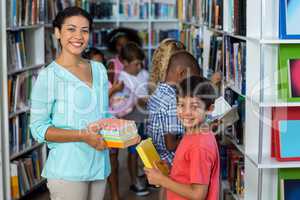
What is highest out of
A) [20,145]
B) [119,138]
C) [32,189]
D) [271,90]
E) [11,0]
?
[11,0]

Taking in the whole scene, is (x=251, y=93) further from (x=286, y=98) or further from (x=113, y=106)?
(x=113, y=106)

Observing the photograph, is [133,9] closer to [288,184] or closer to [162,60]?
[162,60]

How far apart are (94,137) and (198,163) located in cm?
52

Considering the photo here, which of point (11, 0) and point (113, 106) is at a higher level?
point (11, 0)

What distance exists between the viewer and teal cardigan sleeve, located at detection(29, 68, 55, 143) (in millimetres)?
2451

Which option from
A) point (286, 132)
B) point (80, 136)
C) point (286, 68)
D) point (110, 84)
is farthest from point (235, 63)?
point (110, 84)

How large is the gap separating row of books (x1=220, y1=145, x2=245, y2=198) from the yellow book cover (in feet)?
2.80

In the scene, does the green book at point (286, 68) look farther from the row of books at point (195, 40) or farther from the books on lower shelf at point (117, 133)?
the row of books at point (195, 40)

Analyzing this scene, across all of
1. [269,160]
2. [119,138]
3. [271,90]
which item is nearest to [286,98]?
[271,90]

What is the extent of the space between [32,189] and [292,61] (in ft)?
8.68

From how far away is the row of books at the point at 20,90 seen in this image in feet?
13.6

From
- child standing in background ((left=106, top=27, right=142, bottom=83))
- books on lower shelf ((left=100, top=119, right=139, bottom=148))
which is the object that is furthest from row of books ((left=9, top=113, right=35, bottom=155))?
books on lower shelf ((left=100, top=119, right=139, bottom=148))

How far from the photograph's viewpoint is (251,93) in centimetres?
286

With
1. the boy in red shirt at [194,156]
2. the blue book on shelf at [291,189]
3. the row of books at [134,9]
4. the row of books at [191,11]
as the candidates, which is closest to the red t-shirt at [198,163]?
the boy in red shirt at [194,156]
